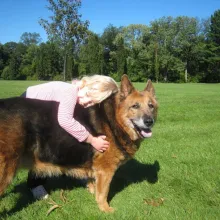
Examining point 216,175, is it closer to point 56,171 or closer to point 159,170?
point 159,170

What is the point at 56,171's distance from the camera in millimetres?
4160

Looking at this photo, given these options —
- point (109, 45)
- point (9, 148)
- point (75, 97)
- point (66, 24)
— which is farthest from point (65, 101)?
point (109, 45)

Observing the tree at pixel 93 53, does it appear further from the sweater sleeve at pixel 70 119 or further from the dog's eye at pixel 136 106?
Answer: the sweater sleeve at pixel 70 119

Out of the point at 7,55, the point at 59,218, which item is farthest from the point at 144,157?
the point at 7,55

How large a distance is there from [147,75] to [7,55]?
44778mm

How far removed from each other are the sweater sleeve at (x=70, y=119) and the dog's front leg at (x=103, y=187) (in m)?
0.79

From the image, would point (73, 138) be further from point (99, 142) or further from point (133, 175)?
point (133, 175)

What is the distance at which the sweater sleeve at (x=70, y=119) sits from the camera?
397cm

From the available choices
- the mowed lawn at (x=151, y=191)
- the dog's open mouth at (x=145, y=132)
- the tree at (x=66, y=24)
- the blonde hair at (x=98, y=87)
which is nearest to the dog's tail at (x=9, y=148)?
the mowed lawn at (x=151, y=191)

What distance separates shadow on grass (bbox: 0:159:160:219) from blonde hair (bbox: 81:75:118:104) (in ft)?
6.23

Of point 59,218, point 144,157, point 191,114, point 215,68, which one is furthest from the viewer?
point 215,68

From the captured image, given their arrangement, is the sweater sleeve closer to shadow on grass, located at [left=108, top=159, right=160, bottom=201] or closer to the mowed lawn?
the mowed lawn

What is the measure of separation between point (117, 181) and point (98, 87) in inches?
85.8

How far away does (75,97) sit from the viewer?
426cm
